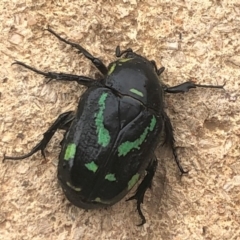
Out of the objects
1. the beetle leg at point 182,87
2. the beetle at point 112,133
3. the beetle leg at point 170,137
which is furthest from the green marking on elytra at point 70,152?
the beetle leg at point 182,87

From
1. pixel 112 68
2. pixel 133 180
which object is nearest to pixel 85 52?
pixel 112 68

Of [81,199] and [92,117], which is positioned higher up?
[92,117]

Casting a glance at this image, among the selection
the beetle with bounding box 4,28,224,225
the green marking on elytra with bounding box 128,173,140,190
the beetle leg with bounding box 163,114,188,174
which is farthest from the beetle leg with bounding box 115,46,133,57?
the green marking on elytra with bounding box 128,173,140,190

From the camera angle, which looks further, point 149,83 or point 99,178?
point 149,83

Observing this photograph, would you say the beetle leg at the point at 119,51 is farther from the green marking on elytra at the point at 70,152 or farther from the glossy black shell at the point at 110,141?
the green marking on elytra at the point at 70,152

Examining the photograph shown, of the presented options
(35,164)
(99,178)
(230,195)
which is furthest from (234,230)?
(35,164)

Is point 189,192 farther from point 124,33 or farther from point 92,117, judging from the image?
point 124,33
